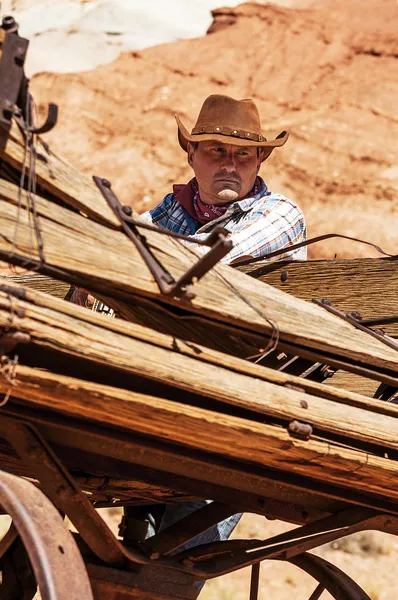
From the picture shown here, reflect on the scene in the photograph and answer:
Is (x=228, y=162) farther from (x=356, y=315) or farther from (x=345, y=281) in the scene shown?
(x=356, y=315)

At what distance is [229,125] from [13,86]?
2319mm

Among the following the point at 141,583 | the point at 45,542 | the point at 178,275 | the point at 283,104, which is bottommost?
the point at 45,542

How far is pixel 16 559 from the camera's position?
3854 mm

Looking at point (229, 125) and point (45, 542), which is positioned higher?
point (229, 125)

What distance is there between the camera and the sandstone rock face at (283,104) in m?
14.3

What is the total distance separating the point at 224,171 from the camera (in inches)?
182

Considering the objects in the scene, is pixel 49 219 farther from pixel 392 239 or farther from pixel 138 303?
pixel 392 239

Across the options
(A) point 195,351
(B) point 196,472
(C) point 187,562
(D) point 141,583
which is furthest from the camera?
(C) point 187,562

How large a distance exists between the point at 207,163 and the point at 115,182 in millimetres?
10022

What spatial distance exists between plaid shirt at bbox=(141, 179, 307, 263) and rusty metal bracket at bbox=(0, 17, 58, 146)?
1.67 meters

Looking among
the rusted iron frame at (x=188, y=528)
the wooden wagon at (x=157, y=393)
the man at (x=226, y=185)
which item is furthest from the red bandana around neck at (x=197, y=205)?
the rusted iron frame at (x=188, y=528)

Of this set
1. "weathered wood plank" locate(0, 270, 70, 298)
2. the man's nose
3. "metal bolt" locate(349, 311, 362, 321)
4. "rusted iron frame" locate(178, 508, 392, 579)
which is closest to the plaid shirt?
the man's nose

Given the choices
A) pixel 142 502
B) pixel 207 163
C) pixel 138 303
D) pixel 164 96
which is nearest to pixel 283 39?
pixel 164 96

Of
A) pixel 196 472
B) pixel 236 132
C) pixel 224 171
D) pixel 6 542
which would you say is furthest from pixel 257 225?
pixel 6 542
